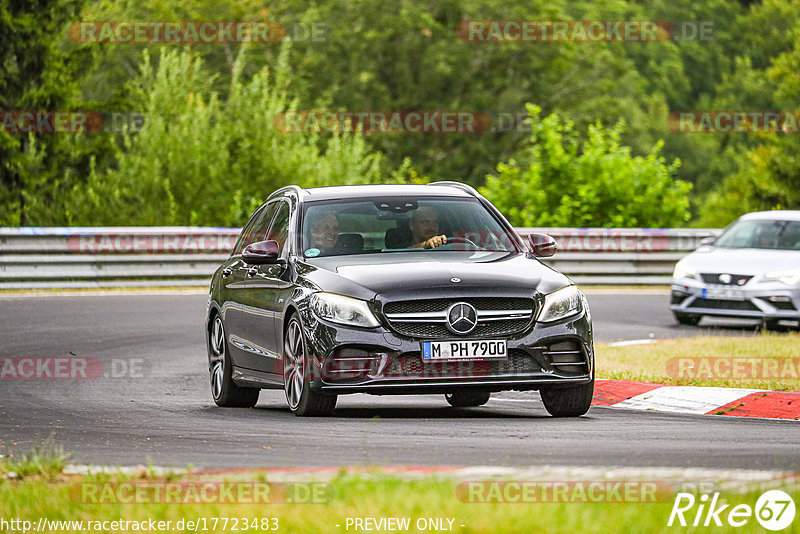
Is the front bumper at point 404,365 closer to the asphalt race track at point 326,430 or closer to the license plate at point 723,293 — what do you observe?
the asphalt race track at point 326,430

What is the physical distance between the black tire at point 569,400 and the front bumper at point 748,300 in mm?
8906

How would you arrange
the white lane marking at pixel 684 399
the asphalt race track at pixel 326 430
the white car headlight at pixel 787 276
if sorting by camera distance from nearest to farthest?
the asphalt race track at pixel 326 430
the white lane marking at pixel 684 399
the white car headlight at pixel 787 276

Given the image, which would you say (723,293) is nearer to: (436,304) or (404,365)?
(436,304)

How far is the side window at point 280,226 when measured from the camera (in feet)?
38.3

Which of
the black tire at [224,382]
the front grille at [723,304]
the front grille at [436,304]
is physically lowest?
the front grille at [723,304]

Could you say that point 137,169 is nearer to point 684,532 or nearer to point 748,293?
point 748,293

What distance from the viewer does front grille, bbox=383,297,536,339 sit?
10023mm

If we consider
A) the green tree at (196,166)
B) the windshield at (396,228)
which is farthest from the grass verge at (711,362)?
the green tree at (196,166)

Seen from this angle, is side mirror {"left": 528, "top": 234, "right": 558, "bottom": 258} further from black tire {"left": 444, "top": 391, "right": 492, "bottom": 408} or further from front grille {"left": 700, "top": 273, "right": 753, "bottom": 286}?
front grille {"left": 700, "top": 273, "right": 753, "bottom": 286}

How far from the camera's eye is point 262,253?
11.2 meters

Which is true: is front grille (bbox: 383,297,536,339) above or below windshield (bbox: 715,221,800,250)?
above

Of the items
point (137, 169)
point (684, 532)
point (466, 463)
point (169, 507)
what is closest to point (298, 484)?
point (169, 507)

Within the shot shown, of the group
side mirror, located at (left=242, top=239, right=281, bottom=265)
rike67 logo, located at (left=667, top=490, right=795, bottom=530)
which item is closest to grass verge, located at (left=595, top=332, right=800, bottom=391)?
side mirror, located at (left=242, top=239, right=281, bottom=265)

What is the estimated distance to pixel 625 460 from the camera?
7887mm
